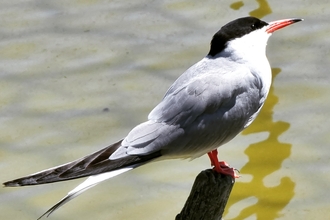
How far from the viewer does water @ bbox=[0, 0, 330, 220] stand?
18.3 feet

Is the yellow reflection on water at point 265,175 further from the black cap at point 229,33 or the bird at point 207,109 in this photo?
the black cap at point 229,33

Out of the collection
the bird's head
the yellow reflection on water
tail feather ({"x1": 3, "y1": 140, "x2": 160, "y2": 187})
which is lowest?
the yellow reflection on water

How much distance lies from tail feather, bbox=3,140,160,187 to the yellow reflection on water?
5.23 feet

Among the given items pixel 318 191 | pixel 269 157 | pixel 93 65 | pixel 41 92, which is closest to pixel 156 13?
pixel 93 65

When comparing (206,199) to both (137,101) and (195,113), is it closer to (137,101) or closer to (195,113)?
(195,113)

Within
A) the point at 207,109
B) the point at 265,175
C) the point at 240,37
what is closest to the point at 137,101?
the point at 265,175

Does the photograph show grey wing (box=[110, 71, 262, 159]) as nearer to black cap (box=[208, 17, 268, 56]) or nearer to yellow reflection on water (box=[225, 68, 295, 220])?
black cap (box=[208, 17, 268, 56])

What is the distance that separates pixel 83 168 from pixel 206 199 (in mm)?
646

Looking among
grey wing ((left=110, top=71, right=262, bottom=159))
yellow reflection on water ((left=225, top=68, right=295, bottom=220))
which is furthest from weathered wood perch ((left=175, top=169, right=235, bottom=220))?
yellow reflection on water ((left=225, top=68, right=295, bottom=220))

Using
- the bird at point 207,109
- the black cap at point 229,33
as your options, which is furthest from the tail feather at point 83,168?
the black cap at point 229,33

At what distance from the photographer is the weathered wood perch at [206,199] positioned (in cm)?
401

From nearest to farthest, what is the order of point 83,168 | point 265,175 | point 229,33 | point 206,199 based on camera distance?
1. point 83,168
2. point 206,199
3. point 229,33
4. point 265,175

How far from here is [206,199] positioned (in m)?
4.03

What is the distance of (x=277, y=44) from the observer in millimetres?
6867
